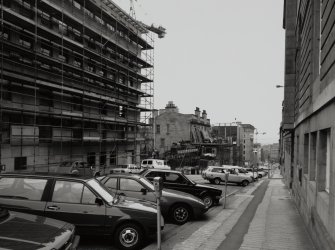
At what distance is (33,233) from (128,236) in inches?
125

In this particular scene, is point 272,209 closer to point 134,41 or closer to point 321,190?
point 321,190

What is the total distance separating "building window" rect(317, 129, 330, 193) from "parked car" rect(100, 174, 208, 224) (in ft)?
13.9

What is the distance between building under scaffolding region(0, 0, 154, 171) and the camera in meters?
20.1

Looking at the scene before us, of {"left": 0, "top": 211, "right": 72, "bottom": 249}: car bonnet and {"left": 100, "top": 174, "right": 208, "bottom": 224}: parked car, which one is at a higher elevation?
{"left": 0, "top": 211, "right": 72, "bottom": 249}: car bonnet

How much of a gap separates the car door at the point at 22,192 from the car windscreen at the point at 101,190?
3.22 ft

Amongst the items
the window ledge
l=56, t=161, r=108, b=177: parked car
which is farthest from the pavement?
l=56, t=161, r=108, b=177: parked car

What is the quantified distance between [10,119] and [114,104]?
12.9 meters

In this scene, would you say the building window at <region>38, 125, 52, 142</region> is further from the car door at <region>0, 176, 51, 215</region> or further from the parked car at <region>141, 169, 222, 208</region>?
the car door at <region>0, 176, 51, 215</region>

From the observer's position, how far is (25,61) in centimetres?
2109

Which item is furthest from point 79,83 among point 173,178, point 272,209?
point 272,209

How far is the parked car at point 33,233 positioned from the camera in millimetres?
3971

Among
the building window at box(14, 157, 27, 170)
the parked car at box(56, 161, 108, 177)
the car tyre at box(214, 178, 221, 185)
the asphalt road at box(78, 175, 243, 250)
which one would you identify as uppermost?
the building window at box(14, 157, 27, 170)

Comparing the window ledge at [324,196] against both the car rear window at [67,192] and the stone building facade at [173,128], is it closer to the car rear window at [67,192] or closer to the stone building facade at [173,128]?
the car rear window at [67,192]

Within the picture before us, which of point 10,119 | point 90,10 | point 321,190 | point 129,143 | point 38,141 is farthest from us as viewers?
point 129,143
